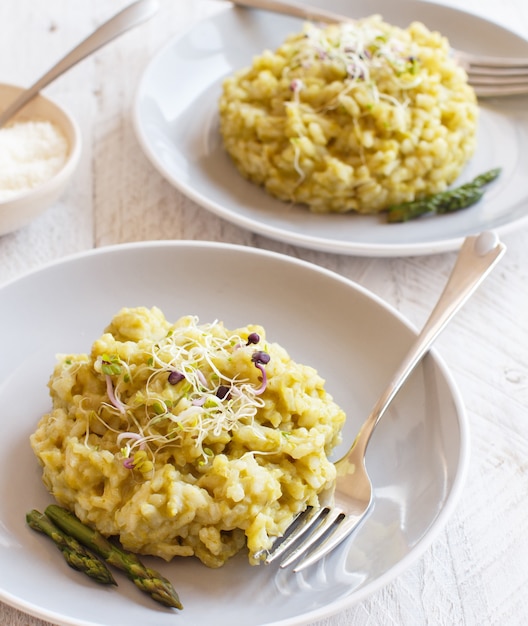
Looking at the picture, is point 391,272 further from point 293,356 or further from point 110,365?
point 110,365

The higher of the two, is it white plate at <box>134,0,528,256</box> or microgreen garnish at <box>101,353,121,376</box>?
microgreen garnish at <box>101,353,121,376</box>

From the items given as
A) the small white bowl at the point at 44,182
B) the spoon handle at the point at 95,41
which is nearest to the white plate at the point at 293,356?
the small white bowl at the point at 44,182

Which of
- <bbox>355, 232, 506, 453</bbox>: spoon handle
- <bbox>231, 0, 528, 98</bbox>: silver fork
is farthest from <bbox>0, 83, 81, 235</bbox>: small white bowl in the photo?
<bbox>355, 232, 506, 453</bbox>: spoon handle

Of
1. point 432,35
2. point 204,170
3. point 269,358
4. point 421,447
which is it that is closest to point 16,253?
point 204,170

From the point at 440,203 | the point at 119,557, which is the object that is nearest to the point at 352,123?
the point at 440,203

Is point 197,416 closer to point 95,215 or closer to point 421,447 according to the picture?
point 421,447

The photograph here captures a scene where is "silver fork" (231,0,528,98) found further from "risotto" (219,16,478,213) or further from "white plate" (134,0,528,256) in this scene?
"risotto" (219,16,478,213)

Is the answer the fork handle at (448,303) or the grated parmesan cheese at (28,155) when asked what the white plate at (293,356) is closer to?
the fork handle at (448,303)
